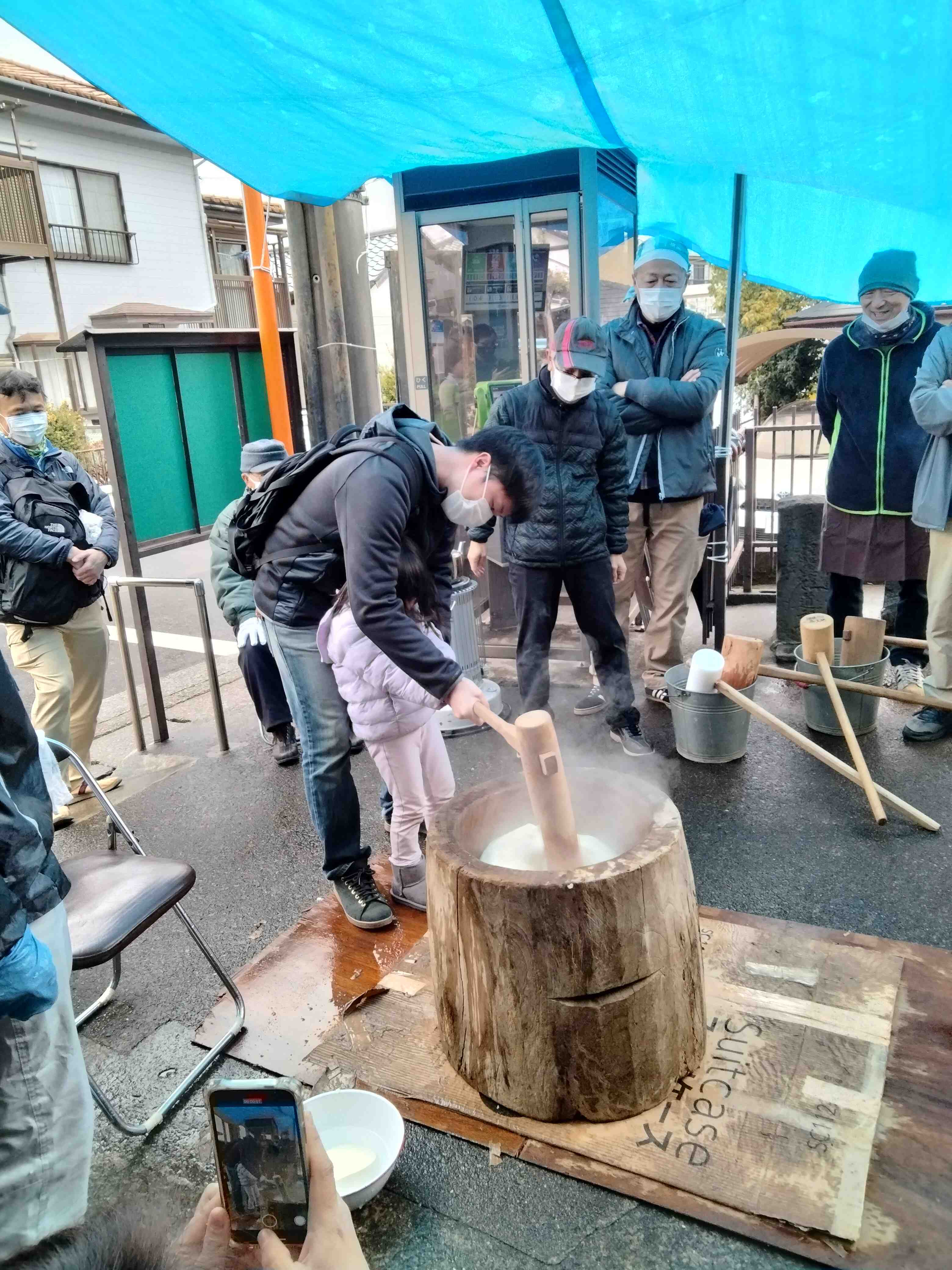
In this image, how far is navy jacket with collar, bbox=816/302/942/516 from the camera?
4.59m

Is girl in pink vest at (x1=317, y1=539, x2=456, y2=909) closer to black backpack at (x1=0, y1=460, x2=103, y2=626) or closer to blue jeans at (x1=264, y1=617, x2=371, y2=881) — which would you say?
blue jeans at (x1=264, y1=617, x2=371, y2=881)

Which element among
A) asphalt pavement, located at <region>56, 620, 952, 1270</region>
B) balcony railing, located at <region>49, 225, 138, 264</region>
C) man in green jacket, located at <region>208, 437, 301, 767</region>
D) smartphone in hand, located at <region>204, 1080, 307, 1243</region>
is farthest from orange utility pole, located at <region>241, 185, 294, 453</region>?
balcony railing, located at <region>49, 225, 138, 264</region>

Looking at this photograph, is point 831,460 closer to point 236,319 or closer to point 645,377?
point 645,377

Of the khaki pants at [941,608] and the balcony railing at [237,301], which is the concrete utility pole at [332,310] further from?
the balcony railing at [237,301]

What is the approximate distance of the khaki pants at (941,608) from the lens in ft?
14.4

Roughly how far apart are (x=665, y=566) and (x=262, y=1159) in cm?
410

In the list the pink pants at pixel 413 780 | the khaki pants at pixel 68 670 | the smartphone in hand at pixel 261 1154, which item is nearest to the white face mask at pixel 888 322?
the pink pants at pixel 413 780

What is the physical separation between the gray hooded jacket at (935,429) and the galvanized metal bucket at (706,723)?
1259 millimetres

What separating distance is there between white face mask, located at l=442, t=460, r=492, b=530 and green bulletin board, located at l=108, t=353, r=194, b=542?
8.92 feet

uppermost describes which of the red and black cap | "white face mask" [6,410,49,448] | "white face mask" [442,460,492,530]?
the red and black cap

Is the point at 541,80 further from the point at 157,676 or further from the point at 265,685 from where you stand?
the point at 157,676

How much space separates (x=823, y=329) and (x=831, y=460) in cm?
397

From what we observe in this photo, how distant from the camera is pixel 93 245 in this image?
17812 millimetres

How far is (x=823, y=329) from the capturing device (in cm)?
824
